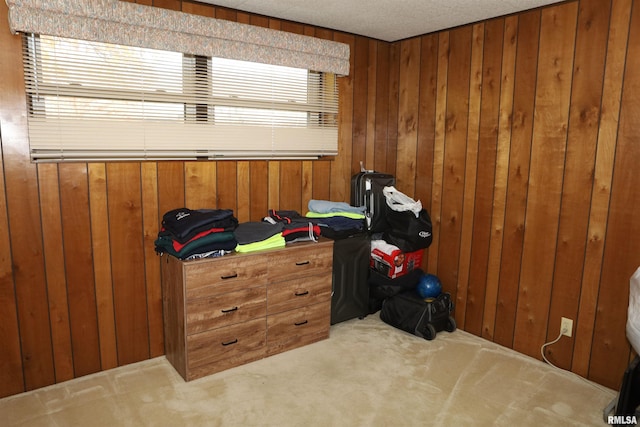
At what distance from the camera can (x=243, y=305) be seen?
2.82 meters

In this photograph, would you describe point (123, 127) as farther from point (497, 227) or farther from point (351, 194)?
point (497, 227)

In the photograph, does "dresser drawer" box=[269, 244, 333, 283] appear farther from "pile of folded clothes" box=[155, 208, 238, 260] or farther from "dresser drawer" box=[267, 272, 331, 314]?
"pile of folded clothes" box=[155, 208, 238, 260]

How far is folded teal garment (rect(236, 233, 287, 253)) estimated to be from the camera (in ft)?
9.23

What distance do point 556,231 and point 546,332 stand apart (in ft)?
2.21

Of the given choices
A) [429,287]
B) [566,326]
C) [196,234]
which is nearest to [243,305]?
[196,234]

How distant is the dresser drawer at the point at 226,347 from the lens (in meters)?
2.68

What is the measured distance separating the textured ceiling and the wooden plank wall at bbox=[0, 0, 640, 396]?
117 mm

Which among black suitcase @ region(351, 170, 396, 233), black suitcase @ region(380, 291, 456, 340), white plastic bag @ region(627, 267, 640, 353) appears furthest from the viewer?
black suitcase @ region(351, 170, 396, 233)

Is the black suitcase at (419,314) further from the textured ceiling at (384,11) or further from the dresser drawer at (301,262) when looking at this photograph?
the textured ceiling at (384,11)

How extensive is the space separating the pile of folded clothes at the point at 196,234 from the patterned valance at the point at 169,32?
3.30ft

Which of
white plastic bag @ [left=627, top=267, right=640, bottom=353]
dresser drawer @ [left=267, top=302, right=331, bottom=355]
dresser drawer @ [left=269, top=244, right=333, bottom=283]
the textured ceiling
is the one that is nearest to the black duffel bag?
dresser drawer @ [left=269, top=244, right=333, bottom=283]

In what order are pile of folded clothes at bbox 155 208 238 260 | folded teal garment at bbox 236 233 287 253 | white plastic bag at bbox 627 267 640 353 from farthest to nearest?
folded teal garment at bbox 236 233 287 253
pile of folded clothes at bbox 155 208 238 260
white plastic bag at bbox 627 267 640 353

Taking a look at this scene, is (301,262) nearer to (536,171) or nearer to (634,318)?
(536,171)

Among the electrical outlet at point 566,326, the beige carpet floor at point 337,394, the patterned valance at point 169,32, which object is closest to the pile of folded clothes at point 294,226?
the beige carpet floor at point 337,394
